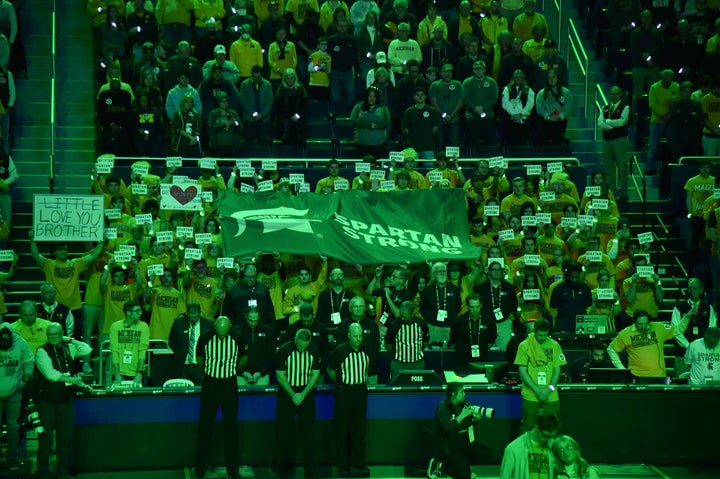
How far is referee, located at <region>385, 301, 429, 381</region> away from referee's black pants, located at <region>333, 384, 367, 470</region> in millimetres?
1618

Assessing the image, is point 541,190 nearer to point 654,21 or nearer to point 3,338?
point 654,21

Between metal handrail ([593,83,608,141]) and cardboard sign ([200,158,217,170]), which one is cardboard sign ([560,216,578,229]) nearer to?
metal handrail ([593,83,608,141])

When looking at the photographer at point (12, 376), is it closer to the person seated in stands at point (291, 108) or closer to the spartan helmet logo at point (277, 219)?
the spartan helmet logo at point (277, 219)

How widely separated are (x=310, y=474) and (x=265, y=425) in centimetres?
93

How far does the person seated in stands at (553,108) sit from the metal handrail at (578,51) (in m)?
1.74

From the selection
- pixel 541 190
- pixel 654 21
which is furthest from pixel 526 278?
pixel 654 21

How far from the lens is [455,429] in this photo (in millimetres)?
15703

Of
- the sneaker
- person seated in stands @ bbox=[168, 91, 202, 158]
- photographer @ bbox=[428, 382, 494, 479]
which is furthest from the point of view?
person seated in stands @ bbox=[168, 91, 202, 158]

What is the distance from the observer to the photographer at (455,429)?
15680 millimetres

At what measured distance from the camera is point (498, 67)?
26.0 metres

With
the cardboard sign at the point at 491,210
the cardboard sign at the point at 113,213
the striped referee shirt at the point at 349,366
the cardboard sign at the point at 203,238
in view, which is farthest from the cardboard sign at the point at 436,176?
the striped referee shirt at the point at 349,366

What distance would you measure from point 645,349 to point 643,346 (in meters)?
0.05

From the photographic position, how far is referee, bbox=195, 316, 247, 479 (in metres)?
16.5

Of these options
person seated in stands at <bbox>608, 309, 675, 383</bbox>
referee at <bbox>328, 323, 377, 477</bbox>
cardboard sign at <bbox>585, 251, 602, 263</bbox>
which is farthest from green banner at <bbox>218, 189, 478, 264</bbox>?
referee at <bbox>328, 323, 377, 477</bbox>
